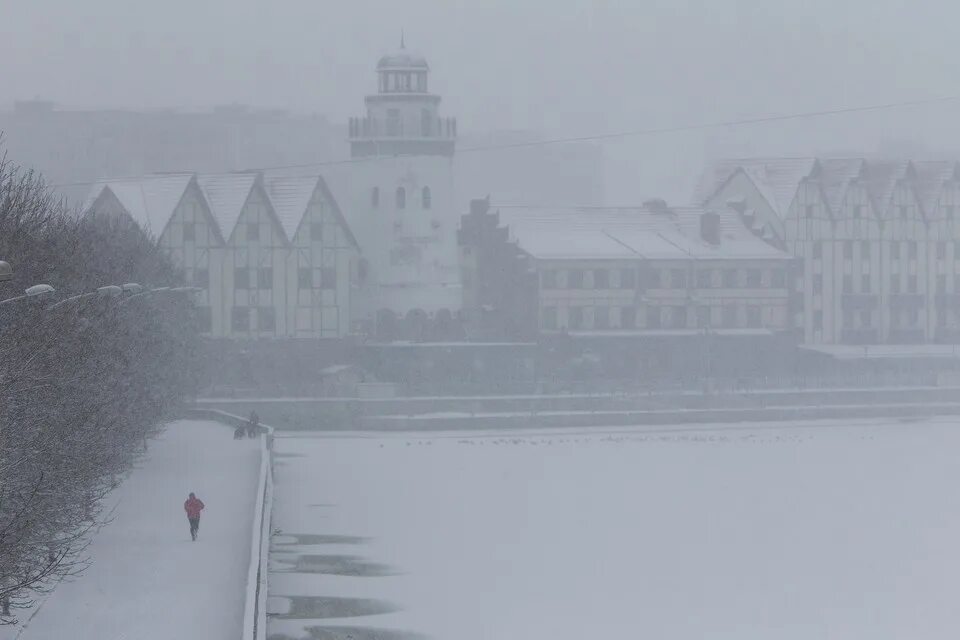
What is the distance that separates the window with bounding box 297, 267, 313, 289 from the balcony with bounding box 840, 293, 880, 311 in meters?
25.2

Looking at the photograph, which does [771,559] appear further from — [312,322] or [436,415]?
[312,322]

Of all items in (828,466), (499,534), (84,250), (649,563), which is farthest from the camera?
(828,466)

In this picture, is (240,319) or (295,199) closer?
(240,319)

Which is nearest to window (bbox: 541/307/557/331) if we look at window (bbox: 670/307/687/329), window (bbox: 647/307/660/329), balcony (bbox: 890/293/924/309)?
window (bbox: 647/307/660/329)

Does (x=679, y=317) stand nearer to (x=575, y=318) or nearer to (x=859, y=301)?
(x=575, y=318)

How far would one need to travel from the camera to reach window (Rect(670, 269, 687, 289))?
74.9 m

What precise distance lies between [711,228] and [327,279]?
58.7ft

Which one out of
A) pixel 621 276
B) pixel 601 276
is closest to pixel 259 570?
pixel 601 276

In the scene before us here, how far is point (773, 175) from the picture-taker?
8156 centimetres

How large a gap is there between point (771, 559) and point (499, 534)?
6.10 metres

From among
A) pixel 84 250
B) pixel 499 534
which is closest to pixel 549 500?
pixel 499 534

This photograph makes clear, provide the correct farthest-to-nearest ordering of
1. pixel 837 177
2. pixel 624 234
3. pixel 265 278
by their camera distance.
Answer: pixel 837 177 → pixel 624 234 → pixel 265 278

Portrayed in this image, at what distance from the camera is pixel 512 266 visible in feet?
248

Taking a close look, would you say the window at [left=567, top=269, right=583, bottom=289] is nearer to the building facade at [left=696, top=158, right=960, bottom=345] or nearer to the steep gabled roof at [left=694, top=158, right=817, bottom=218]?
the building facade at [left=696, top=158, right=960, bottom=345]
